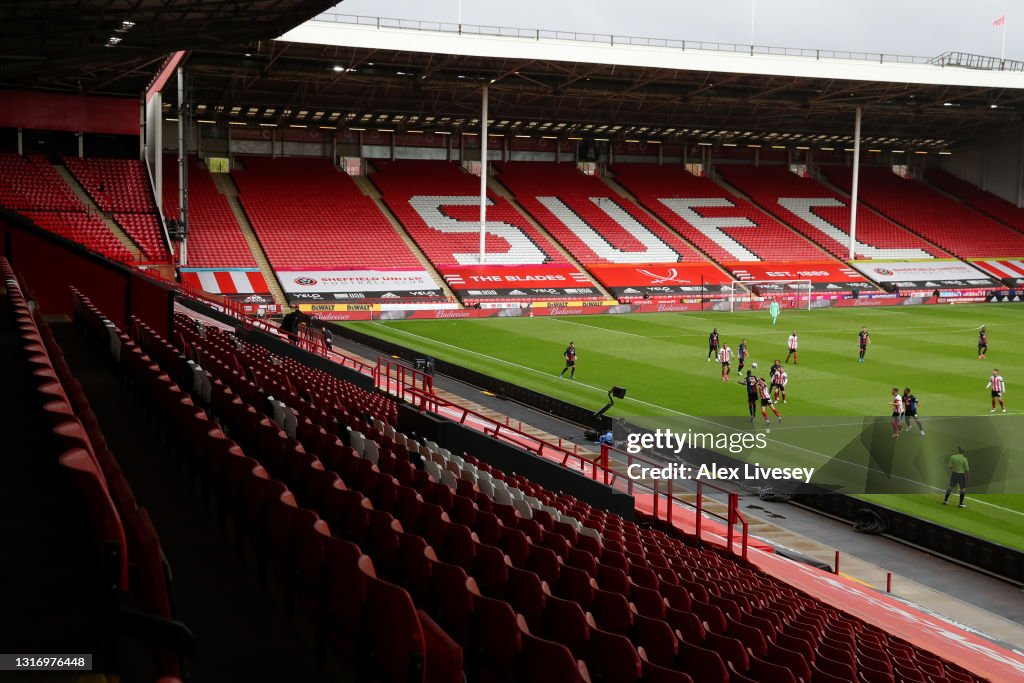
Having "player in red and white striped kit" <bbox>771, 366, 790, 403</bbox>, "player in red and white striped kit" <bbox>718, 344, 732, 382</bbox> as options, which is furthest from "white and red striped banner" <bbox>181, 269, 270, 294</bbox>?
"player in red and white striped kit" <bbox>771, 366, 790, 403</bbox>

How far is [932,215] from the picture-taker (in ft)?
226

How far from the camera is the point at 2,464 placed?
539 centimetres

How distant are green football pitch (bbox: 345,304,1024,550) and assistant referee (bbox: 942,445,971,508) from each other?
25 centimetres

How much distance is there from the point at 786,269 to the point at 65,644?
56.8m

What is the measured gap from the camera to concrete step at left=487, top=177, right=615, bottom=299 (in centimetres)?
5158

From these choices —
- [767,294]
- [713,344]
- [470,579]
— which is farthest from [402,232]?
[470,579]

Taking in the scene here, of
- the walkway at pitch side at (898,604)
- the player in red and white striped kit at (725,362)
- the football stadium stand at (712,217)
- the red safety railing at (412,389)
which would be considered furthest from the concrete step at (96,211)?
the football stadium stand at (712,217)

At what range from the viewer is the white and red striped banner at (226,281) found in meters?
44.8

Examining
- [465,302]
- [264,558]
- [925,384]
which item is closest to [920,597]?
[264,558]

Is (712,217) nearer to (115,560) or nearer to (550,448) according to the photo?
(550,448)

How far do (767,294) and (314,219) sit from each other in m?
25.3

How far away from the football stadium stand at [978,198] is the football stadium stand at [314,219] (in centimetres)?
4387

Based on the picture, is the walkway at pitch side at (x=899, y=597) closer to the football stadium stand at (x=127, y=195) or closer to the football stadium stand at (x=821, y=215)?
the football stadium stand at (x=127, y=195)

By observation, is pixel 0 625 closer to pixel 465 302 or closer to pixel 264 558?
pixel 264 558
